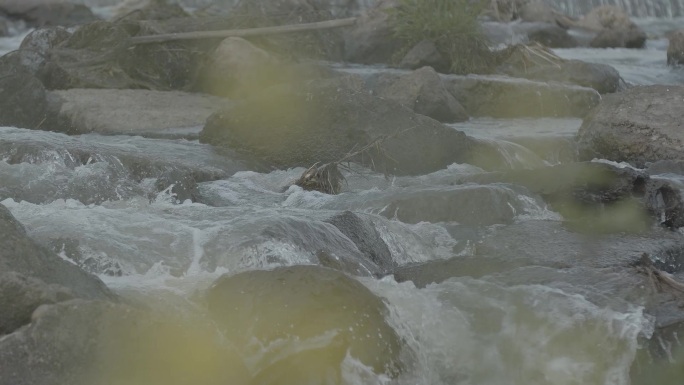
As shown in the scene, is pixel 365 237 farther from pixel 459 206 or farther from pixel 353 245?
pixel 459 206

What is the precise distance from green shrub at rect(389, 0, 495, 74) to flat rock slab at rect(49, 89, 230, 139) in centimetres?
321

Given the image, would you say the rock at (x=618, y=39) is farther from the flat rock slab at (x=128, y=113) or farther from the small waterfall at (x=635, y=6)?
the flat rock slab at (x=128, y=113)

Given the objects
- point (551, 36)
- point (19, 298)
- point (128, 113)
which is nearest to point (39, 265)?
point (19, 298)

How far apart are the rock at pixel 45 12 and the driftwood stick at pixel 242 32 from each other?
5639 mm

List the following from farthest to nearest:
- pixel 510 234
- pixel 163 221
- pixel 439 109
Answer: pixel 439 109 < pixel 510 234 < pixel 163 221

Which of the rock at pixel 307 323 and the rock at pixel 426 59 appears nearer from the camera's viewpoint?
the rock at pixel 307 323

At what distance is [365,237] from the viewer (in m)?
→ 6.19

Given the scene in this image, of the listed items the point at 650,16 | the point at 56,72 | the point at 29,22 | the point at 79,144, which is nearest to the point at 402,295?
the point at 79,144

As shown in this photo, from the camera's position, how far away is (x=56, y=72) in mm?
10938

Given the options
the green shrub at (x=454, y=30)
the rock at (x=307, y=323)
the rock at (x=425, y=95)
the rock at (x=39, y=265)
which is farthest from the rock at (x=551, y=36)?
the rock at (x=39, y=265)

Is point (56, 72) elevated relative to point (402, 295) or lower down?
lower down

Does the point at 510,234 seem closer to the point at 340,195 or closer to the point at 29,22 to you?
the point at 340,195

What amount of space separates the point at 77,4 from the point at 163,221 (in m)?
13.0

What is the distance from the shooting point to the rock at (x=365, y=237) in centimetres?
605
